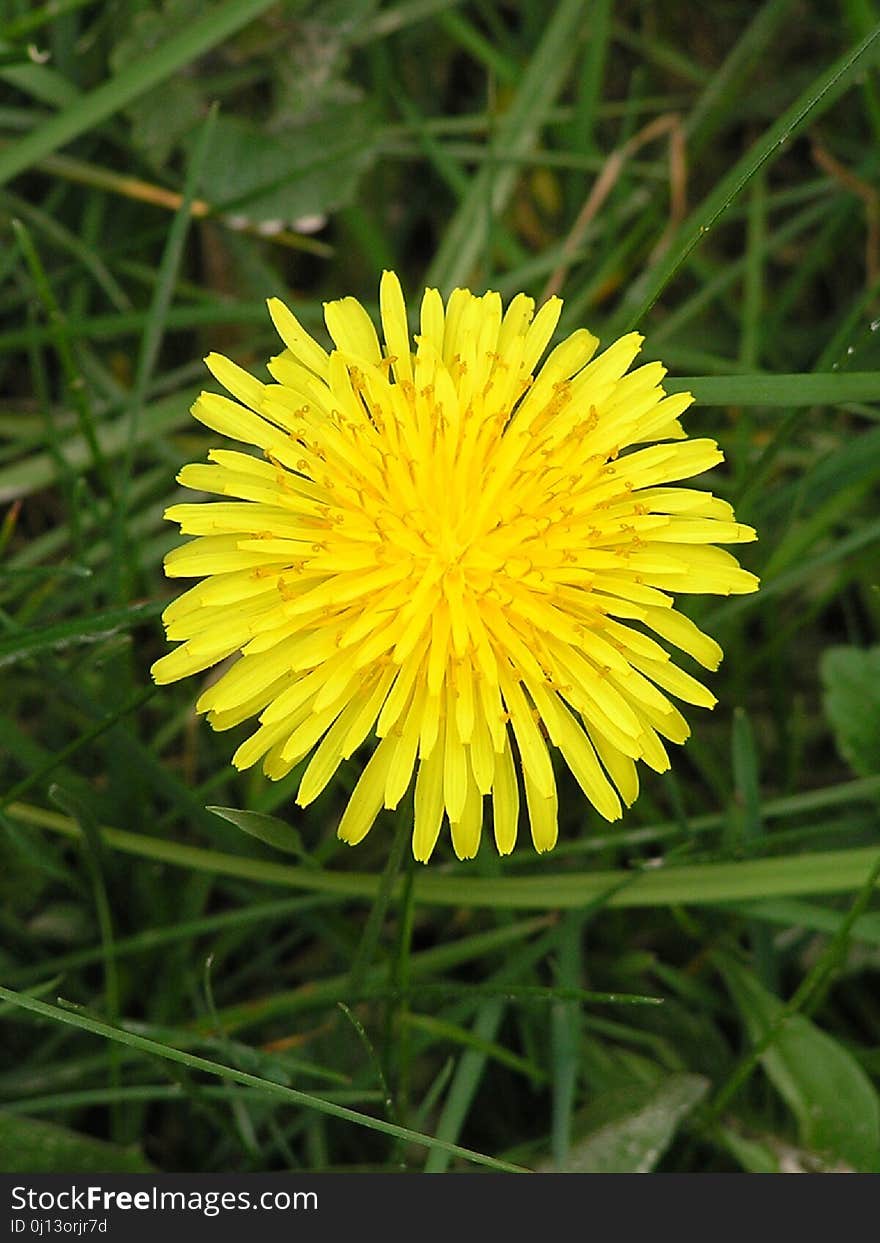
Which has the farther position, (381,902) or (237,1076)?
(381,902)

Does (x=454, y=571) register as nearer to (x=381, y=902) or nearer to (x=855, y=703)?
(x=381, y=902)

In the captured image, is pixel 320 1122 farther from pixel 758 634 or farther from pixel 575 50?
pixel 575 50

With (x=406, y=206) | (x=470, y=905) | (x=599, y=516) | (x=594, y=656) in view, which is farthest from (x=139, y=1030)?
(x=406, y=206)

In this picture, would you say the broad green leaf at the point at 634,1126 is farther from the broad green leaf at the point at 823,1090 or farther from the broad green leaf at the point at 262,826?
the broad green leaf at the point at 262,826

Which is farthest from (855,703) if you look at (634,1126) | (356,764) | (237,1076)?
(237,1076)

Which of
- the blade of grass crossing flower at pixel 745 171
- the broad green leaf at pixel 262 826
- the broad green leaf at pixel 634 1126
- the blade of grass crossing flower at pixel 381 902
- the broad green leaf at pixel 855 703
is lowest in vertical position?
the broad green leaf at pixel 634 1126

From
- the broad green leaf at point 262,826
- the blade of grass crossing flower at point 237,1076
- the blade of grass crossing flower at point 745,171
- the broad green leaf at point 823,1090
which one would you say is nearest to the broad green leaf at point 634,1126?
the broad green leaf at point 823,1090

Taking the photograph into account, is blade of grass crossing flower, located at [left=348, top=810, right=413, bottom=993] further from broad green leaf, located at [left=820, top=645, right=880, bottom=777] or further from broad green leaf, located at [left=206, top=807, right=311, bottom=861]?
broad green leaf, located at [left=820, top=645, right=880, bottom=777]
